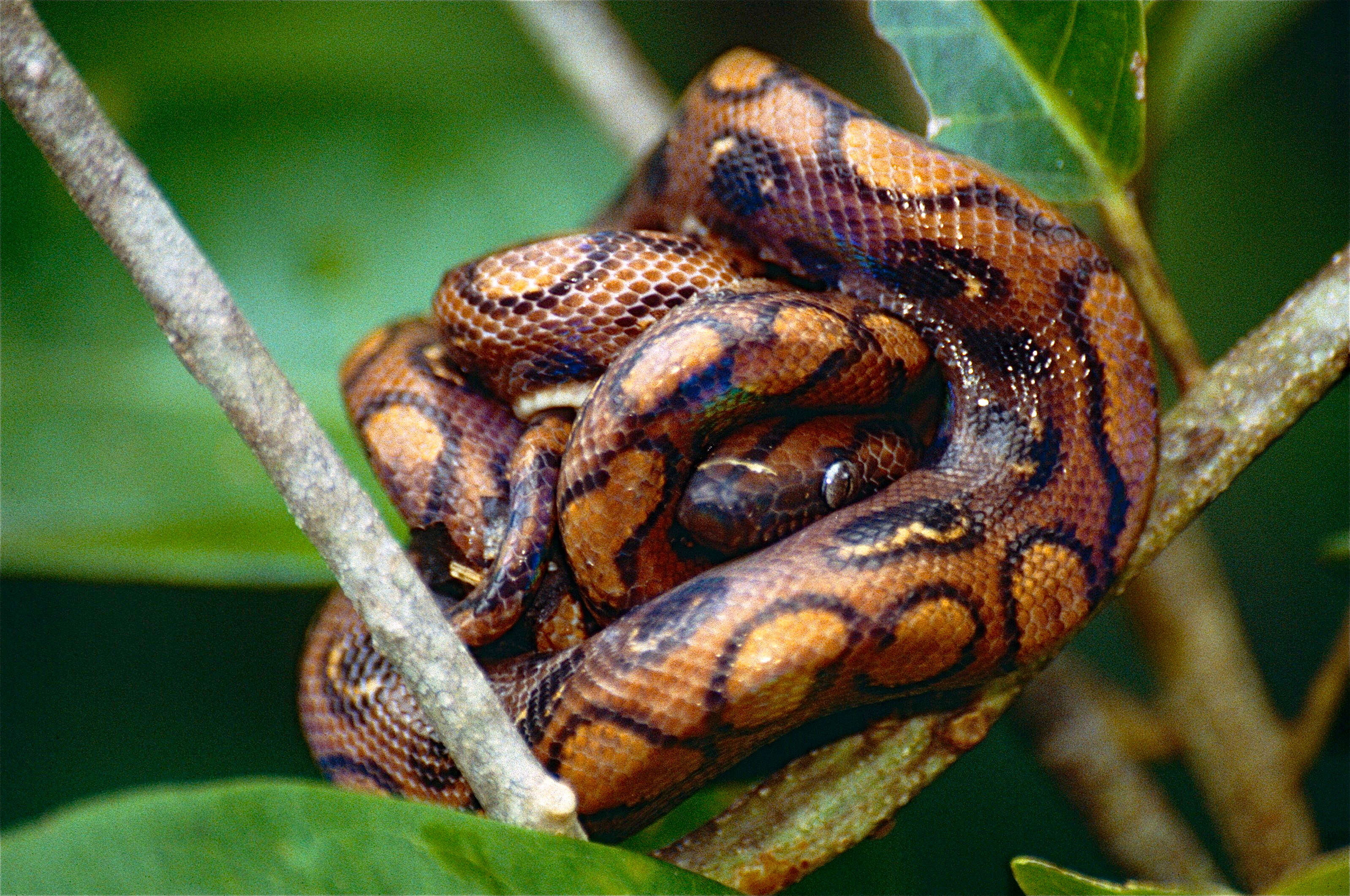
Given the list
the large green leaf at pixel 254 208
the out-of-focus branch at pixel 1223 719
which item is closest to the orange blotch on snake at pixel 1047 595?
the out-of-focus branch at pixel 1223 719

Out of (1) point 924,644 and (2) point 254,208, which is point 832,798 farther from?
(2) point 254,208

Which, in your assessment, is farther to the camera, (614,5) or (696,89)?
(614,5)

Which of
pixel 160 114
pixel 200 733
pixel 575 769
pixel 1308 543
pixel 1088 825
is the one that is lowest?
pixel 1308 543

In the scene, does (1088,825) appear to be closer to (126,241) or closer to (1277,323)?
(1277,323)

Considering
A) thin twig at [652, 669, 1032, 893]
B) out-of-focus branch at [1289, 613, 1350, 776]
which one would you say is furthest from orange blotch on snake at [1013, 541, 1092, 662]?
out-of-focus branch at [1289, 613, 1350, 776]

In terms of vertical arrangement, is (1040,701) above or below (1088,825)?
above

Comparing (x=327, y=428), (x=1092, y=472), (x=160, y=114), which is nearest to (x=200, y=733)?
(x=327, y=428)
